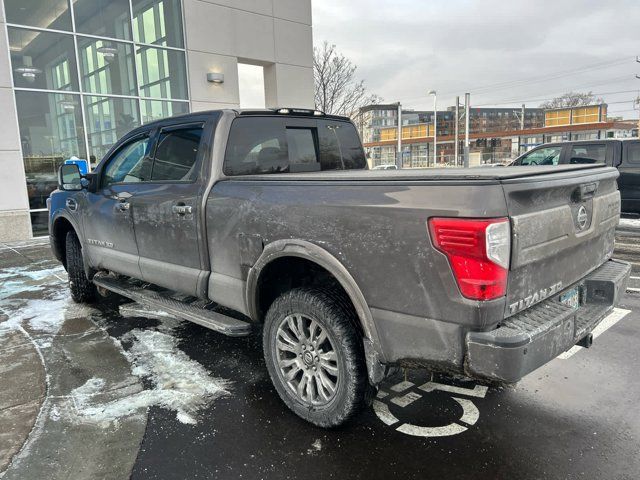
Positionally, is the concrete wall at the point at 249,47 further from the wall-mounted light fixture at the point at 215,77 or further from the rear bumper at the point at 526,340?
the rear bumper at the point at 526,340

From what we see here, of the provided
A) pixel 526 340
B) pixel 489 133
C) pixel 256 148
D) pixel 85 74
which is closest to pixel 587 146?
pixel 256 148

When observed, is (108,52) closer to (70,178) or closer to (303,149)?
(70,178)

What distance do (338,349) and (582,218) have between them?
5.35 feet

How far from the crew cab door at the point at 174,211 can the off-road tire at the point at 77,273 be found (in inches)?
70.3

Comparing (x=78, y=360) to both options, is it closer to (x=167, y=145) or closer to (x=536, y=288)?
(x=167, y=145)

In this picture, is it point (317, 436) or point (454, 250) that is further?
point (317, 436)

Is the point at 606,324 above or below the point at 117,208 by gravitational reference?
below

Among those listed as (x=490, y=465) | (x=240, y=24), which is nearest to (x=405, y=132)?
(x=240, y=24)

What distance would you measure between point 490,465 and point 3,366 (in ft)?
12.9

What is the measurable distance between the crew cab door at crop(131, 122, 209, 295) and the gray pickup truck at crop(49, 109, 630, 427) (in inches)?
0.6

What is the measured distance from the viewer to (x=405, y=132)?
59250mm

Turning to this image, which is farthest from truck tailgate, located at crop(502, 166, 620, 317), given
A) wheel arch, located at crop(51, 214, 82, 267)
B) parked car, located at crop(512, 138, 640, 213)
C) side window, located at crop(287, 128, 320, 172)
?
parked car, located at crop(512, 138, 640, 213)

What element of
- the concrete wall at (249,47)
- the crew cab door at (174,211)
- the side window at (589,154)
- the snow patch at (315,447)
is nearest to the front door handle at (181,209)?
the crew cab door at (174,211)

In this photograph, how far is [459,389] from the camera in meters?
3.52
